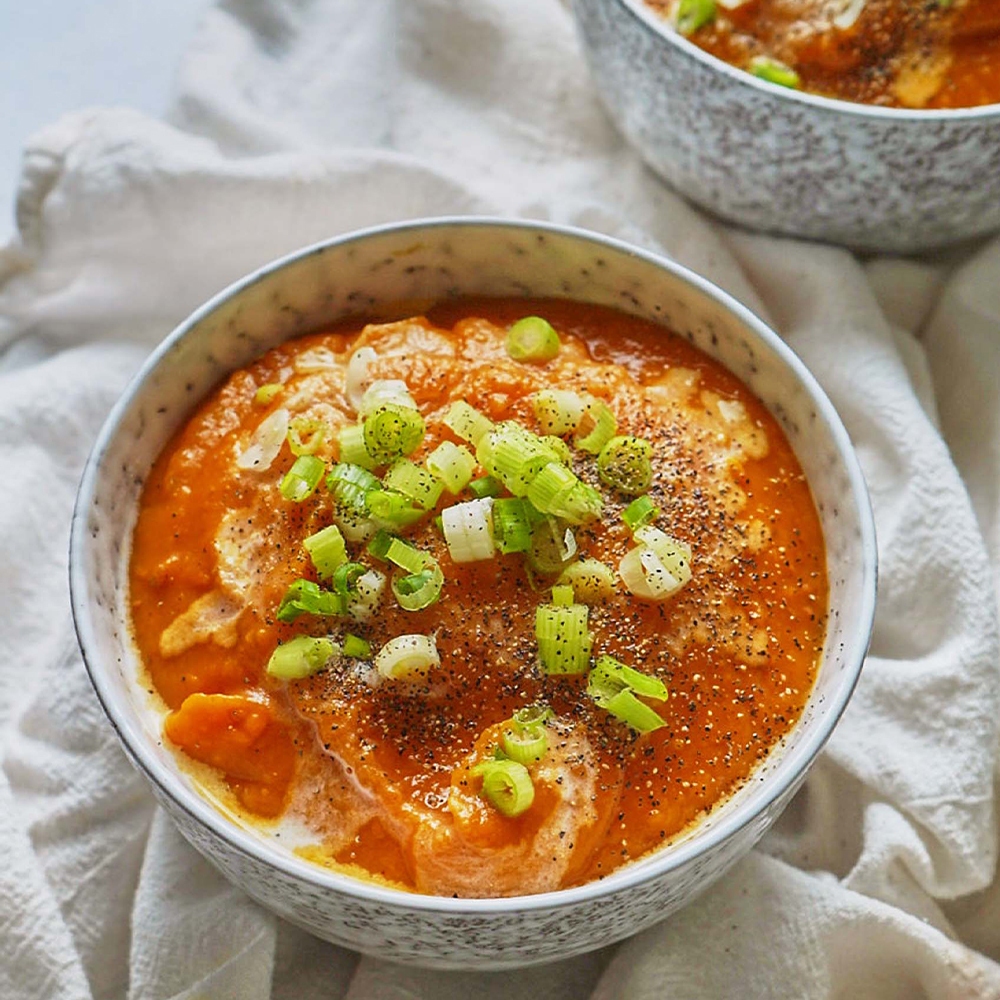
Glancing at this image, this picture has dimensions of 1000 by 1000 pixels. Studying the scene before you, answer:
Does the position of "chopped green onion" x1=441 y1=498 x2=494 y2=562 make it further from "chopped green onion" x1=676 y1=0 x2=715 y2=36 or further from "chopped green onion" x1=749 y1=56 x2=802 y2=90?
"chopped green onion" x1=676 y1=0 x2=715 y2=36

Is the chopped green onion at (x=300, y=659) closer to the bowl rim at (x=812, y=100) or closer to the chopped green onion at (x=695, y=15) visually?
the bowl rim at (x=812, y=100)

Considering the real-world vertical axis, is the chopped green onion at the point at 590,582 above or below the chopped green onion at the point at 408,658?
above

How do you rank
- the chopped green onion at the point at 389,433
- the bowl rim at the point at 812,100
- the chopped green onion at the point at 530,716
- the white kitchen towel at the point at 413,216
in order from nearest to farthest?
the chopped green onion at the point at 530,716 < the chopped green onion at the point at 389,433 < the white kitchen towel at the point at 413,216 < the bowl rim at the point at 812,100

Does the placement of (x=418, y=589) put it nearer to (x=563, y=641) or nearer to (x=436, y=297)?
(x=563, y=641)

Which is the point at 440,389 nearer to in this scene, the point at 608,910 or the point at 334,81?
the point at 608,910

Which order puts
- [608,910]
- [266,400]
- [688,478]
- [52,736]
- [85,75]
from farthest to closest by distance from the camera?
[85,75] < [52,736] < [266,400] < [688,478] < [608,910]

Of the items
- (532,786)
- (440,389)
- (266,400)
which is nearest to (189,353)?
(266,400)

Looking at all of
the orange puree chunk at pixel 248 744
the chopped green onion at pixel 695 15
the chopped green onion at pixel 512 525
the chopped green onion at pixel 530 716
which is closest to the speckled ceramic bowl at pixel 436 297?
the orange puree chunk at pixel 248 744
